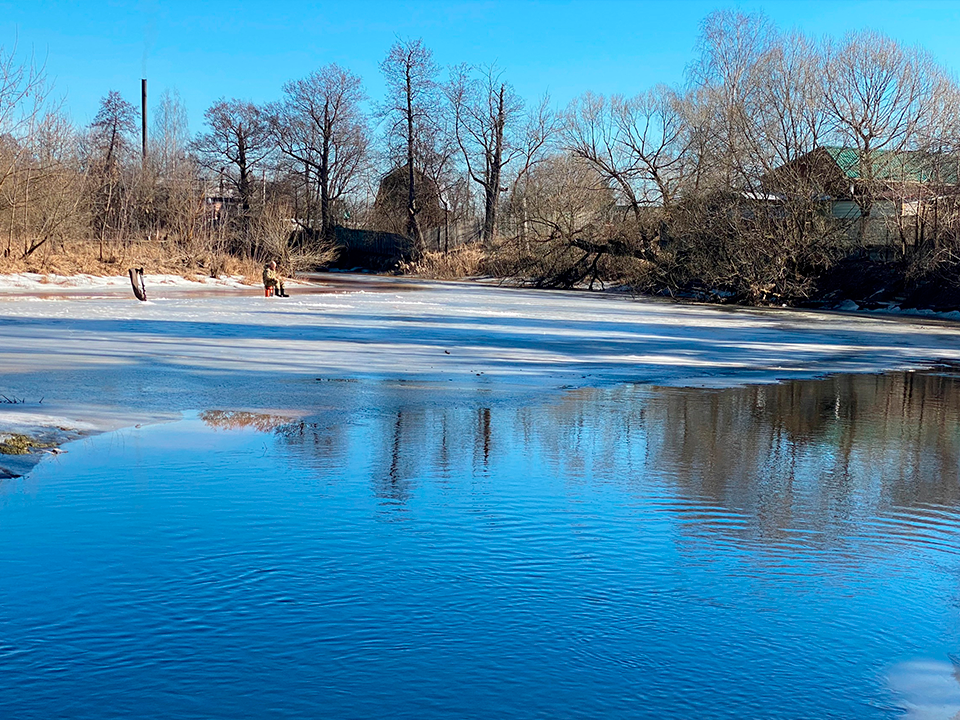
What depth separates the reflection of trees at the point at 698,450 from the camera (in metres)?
6.80

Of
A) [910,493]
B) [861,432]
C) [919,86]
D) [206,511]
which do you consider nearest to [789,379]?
[861,432]

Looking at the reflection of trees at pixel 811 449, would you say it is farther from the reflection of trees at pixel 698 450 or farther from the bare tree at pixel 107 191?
the bare tree at pixel 107 191

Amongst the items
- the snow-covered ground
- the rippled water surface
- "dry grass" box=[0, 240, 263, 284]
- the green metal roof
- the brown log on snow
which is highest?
the green metal roof

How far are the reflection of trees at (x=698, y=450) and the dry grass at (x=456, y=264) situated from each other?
39293 millimetres

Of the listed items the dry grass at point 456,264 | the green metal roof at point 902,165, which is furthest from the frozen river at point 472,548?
the dry grass at point 456,264

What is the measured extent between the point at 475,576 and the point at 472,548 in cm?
44

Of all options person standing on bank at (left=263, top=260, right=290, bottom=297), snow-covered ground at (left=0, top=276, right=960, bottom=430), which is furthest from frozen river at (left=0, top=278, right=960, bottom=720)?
person standing on bank at (left=263, top=260, right=290, bottom=297)

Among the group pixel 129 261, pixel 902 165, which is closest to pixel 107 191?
pixel 129 261

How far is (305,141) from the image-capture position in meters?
69.9

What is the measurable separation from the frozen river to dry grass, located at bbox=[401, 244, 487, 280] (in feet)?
126

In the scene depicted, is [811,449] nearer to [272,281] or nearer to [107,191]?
[272,281]

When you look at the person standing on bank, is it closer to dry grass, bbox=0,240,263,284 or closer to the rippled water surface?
dry grass, bbox=0,240,263,284

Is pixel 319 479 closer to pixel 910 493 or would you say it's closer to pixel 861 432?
pixel 910 493

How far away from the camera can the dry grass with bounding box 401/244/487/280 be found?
5088 cm
